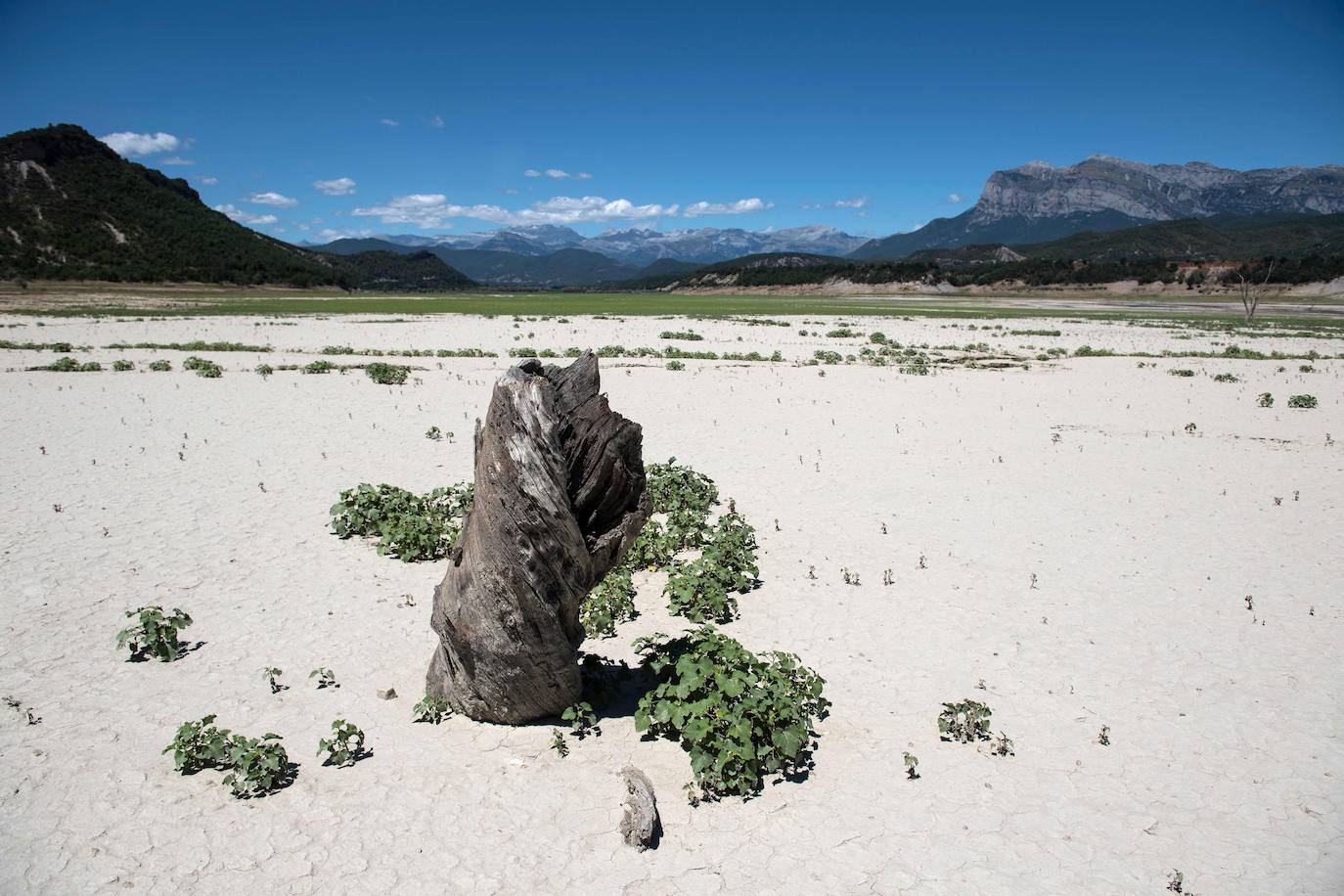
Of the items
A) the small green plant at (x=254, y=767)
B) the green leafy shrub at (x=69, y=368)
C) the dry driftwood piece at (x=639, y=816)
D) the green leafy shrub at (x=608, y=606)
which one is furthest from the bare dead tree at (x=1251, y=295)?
the green leafy shrub at (x=69, y=368)

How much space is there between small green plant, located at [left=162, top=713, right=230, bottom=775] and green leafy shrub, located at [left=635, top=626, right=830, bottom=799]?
2873 mm

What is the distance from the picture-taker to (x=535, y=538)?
5.12m

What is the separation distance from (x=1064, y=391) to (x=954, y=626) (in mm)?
18939

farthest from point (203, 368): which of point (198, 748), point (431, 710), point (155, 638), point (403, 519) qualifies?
point (431, 710)

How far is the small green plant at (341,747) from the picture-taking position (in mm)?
5047

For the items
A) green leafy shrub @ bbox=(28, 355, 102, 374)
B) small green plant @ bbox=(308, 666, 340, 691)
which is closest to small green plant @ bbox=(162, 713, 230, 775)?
small green plant @ bbox=(308, 666, 340, 691)

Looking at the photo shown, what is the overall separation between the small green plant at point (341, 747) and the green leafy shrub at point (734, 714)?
2.03 metres

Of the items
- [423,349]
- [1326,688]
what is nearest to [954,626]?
[1326,688]

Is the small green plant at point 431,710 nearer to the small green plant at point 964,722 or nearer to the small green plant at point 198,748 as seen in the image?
the small green plant at point 198,748

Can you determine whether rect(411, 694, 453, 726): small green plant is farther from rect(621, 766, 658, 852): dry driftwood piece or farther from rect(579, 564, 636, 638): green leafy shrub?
rect(621, 766, 658, 852): dry driftwood piece

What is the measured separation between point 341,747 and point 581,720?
5.76 ft

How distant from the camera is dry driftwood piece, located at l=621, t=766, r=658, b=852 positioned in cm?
440

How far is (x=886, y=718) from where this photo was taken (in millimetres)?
5832

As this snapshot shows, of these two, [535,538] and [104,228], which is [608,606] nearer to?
[535,538]
